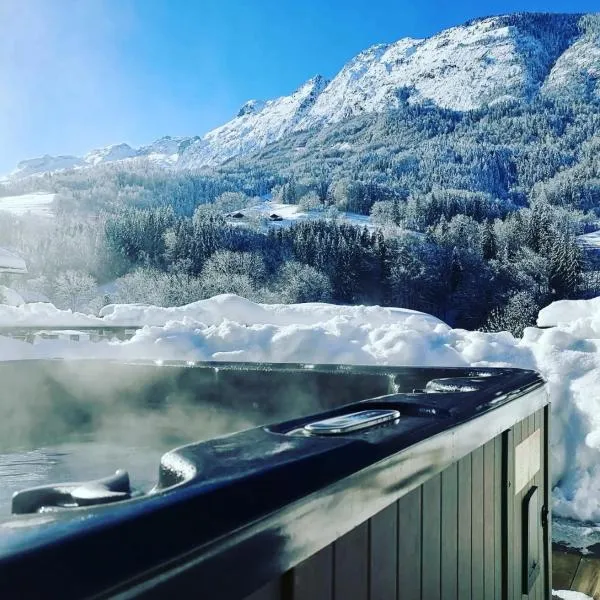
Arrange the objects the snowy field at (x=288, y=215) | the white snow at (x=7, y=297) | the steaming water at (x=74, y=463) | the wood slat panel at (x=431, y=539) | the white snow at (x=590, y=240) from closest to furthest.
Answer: the wood slat panel at (x=431, y=539) < the steaming water at (x=74, y=463) < the white snow at (x=7, y=297) < the white snow at (x=590, y=240) < the snowy field at (x=288, y=215)

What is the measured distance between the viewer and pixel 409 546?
77 cm

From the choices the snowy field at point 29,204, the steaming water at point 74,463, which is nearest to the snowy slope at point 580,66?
the snowy field at point 29,204

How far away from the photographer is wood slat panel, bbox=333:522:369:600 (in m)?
0.62

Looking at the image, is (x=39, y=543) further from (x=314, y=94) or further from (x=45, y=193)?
(x=314, y=94)

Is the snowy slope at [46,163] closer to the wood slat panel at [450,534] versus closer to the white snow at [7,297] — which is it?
the white snow at [7,297]

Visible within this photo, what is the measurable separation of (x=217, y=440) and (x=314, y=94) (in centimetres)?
10351

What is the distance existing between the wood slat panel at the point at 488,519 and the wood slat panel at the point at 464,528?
9cm

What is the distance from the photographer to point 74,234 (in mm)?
35250

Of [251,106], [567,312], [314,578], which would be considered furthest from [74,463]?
[251,106]

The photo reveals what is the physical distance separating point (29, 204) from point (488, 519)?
4619 centimetres

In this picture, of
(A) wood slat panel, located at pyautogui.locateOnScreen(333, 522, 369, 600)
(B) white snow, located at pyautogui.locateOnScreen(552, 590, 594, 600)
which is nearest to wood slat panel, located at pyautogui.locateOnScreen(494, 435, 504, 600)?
(A) wood slat panel, located at pyautogui.locateOnScreen(333, 522, 369, 600)

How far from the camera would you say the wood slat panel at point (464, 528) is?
0.95 m

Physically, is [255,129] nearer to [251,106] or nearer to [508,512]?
[251,106]

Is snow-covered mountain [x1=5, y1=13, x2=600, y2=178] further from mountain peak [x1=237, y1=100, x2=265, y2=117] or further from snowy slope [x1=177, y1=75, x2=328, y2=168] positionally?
mountain peak [x1=237, y1=100, x2=265, y2=117]
